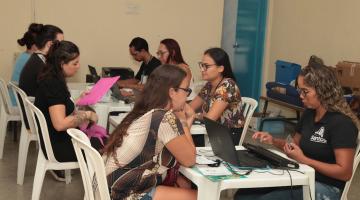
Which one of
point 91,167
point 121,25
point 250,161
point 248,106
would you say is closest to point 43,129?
point 91,167

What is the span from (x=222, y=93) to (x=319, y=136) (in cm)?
96

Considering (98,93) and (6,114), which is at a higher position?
(98,93)

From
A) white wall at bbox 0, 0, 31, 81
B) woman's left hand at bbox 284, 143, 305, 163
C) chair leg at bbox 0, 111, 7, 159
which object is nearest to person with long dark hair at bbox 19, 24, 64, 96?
chair leg at bbox 0, 111, 7, 159

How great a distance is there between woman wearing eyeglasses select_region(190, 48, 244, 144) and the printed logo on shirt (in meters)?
0.87

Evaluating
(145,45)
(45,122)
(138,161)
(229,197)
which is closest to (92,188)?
(138,161)

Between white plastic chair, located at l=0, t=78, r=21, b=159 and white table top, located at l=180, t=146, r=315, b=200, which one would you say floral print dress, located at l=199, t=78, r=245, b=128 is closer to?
white table top, located at l=180, t=146, r=315, b=200

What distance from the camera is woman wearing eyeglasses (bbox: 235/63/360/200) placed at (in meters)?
2.34

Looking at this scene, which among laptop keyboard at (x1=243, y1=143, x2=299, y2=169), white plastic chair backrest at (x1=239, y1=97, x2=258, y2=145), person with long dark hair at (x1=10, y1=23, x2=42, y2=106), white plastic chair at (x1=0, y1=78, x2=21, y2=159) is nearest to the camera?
laptop keyboard at (x1=243, y1=143, x2=299, y2=169)

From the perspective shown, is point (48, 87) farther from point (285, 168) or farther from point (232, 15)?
point (232, 15)

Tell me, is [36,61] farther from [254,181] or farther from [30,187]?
[254,181]

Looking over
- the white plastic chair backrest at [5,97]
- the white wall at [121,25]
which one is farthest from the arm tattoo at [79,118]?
the white wall at [121,25]

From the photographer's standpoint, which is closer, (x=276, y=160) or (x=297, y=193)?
(x=276, y=160)

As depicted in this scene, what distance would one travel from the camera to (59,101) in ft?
9.65

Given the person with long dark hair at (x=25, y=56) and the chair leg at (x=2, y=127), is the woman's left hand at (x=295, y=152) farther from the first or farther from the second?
the chair leg at (x=2, y=127)
